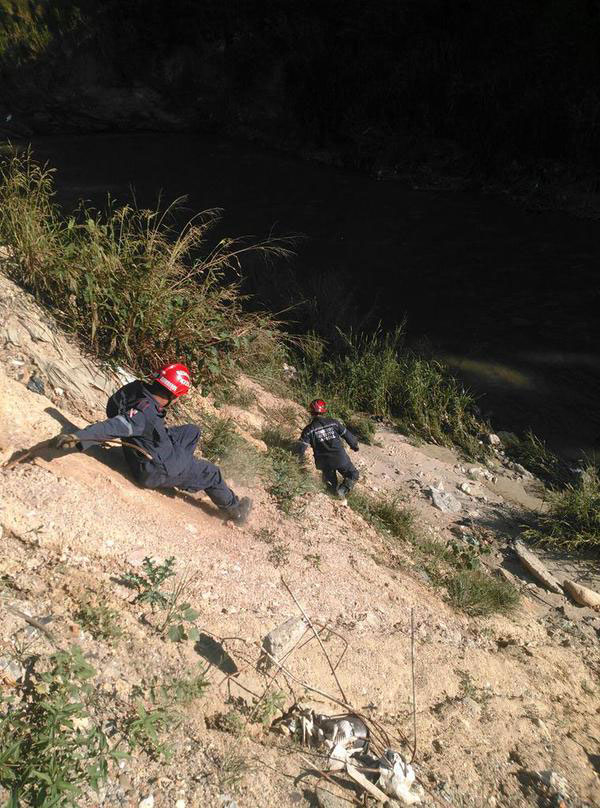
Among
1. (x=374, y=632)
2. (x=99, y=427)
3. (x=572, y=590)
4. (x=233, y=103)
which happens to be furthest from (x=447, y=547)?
(x=233, y=103)

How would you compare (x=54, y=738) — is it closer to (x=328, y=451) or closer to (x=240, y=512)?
(x=240, y=512)

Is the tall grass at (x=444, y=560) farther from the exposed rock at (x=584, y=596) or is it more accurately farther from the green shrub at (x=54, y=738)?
the green shrub at (x=54, y=738)

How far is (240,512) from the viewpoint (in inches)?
156

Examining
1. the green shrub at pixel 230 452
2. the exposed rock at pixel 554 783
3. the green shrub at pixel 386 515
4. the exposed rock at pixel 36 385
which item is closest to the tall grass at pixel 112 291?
the green shrub at pixel 230 452

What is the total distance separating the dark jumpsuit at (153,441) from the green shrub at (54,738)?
4.14ft

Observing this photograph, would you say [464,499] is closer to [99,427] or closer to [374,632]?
[374,632]

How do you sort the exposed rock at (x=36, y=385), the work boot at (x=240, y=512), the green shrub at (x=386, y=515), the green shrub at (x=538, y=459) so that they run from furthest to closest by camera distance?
1. the green shrub at (x=538, y=459)
2. the green shrub at (x=386, y=515)
3. the work boot at (x=240, y=512)
4. the exposed rock at (x=36, y=385)

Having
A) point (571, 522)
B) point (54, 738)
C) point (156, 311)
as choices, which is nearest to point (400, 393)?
point (571, 522)

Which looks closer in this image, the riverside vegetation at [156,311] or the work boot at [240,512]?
the work boot at [240,512]

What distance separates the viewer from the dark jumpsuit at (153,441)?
346 cm

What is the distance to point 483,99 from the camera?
474 inches

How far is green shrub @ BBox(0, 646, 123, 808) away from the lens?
1.97 m

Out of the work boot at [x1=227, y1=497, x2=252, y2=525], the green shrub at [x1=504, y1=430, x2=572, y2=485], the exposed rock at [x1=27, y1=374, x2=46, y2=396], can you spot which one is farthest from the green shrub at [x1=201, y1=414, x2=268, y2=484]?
the green shrub at [x1=504, y1=430, x2=572, y2=485]

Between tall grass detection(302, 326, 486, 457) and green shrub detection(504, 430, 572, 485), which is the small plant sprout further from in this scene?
green shrub detection(504, 430, 572, 485)
